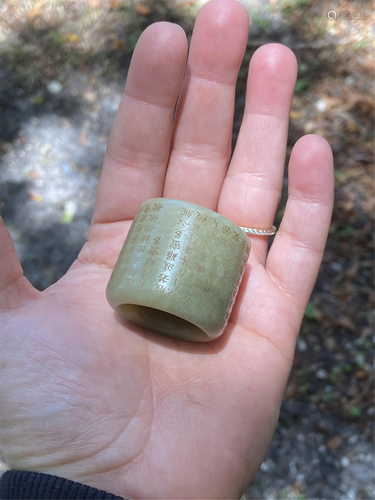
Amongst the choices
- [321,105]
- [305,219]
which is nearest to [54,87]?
[321,105]

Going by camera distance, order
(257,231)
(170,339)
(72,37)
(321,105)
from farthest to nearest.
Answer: (72,37), (321,105), (257,231), (170,339)

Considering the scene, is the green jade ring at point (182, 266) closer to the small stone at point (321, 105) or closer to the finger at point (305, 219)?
the finger at point (305, 219)

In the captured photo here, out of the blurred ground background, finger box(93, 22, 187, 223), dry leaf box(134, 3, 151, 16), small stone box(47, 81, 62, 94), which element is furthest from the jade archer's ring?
dry leaf box(134, 3, 151, 16)

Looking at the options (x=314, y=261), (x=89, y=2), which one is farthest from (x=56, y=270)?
(x=89, y=2)

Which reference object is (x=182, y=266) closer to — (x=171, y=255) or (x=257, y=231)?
(x=171, y=255)

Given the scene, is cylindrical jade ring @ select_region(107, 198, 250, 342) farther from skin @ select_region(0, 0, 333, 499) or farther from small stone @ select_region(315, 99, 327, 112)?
small stone @ select_region(315, 99, 327, 112)

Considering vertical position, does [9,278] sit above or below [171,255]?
below

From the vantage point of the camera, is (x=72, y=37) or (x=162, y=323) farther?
(x=72, y=37)

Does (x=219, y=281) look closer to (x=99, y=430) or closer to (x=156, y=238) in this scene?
(x=156, y=238)
